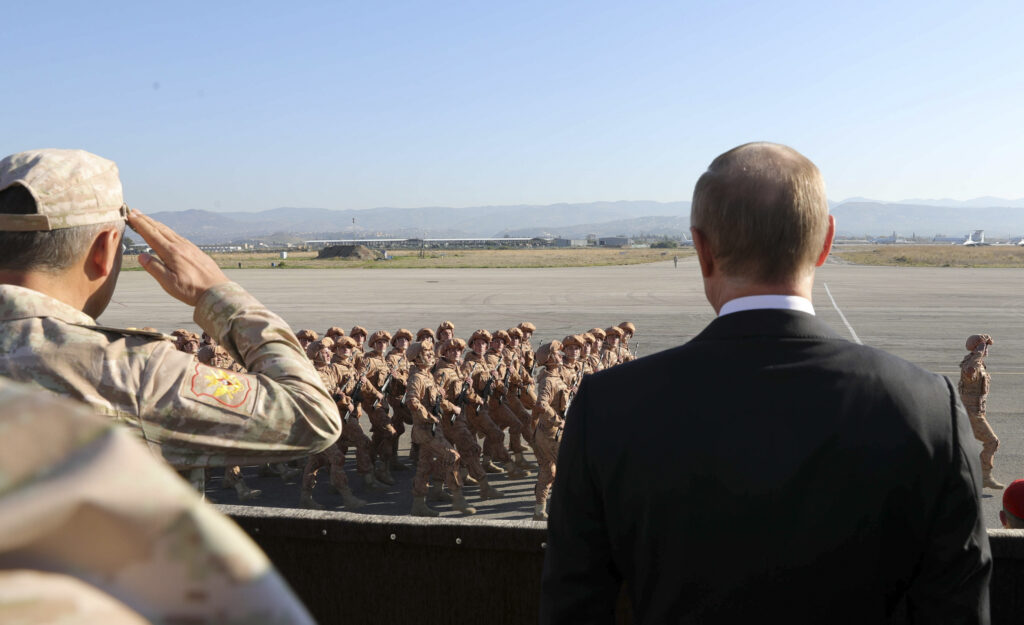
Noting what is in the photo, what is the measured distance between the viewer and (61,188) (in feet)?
5.34

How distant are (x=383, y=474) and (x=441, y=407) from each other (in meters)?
1.61

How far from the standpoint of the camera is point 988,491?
9.31 meters

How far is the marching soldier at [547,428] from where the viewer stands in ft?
28.3

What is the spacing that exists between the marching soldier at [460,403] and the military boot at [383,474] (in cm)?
101

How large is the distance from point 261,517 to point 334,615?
0.46 meters

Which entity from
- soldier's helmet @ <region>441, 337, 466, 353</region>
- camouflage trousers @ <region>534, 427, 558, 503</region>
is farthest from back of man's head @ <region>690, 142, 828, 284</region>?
soldier's helmet @ <region>441, 337, 466, 353</region>

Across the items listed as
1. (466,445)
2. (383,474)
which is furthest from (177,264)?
(383,474)

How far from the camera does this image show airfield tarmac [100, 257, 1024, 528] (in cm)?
1029

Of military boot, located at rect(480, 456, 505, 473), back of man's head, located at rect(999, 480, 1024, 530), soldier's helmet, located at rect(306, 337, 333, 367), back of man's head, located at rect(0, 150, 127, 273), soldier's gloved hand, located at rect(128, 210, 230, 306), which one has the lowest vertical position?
military boot, located at rect(480, 456, 505, 473)

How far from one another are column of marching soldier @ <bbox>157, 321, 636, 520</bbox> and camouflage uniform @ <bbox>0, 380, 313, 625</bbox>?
815cm

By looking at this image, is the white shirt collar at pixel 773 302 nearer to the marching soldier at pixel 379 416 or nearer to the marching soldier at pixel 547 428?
the marching soldier at pixel 547 428

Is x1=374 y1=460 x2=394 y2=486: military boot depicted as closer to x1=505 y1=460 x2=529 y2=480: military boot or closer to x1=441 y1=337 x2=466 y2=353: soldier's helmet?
x1=505 y1=460 x2=529 y2=480: military boot

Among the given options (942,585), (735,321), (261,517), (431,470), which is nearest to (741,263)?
(735,321)

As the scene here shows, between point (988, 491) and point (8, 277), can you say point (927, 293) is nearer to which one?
point (988, 491)
